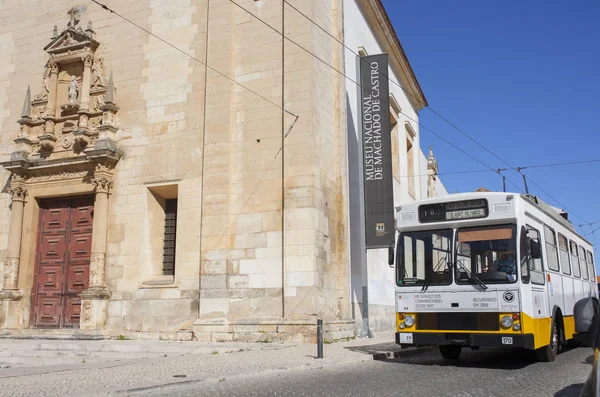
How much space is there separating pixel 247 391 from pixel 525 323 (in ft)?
15.5

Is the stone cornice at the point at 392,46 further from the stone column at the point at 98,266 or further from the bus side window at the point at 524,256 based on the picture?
the bus side window at the point at 524,256

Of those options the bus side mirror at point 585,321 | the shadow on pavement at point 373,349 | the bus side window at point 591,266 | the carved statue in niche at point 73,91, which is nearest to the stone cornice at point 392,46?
the carved statue in niche at point 73,91

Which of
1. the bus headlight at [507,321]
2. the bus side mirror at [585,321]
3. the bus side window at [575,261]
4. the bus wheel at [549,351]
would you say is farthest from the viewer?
the bus side window at [575,261]

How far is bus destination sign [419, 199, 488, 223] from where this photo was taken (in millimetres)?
9930

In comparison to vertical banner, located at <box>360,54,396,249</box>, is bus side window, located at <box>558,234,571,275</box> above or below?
below

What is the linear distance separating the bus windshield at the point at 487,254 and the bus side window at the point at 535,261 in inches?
13.4

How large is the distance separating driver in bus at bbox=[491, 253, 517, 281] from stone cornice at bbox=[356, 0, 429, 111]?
43.8 ft

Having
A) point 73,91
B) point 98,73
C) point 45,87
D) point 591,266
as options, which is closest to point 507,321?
point 591,266

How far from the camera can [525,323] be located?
9164 millimetres

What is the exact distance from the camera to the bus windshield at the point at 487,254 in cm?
941

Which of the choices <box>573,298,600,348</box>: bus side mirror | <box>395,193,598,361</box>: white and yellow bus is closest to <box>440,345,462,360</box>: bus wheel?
<box>395,193,598,361</box>: white and yellow bus

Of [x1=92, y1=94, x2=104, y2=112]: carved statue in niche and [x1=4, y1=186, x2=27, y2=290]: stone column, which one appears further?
[x1=92, y1=94, x2=104, y2=112]: carved statue in niche

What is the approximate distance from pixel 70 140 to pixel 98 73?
216 cm

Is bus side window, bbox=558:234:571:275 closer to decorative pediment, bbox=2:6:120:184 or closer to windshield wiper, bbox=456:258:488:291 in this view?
windshield wiper, bbox=456:258:488:291
